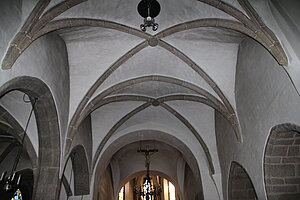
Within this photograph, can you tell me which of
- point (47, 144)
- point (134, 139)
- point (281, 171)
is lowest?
point (281, 171)

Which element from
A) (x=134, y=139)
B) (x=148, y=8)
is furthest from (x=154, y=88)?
(x=148, y=8)

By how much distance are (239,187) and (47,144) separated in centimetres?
605

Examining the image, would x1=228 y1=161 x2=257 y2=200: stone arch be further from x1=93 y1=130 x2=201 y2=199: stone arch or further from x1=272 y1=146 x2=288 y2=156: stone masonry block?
x1=272 y1=146 x2=288 y2=156: stone masonry block

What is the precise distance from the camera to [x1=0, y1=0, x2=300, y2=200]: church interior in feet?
20.5

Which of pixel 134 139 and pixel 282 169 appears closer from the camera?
pixel 282 169

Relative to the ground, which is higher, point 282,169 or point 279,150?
point 279,150

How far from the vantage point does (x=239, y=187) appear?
1041 centimetres

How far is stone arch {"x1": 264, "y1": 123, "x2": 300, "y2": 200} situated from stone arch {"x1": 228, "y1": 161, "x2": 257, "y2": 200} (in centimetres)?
257

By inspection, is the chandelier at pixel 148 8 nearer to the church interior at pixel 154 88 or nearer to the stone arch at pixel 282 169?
the church interior at pixel 154 88

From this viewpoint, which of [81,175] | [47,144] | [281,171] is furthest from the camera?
[81,175]

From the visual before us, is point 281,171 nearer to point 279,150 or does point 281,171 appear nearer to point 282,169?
point 282,169

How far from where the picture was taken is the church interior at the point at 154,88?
6254mm

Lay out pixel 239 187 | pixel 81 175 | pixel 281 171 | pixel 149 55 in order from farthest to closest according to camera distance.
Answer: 1. pixel 81 175
2. pixel 239 187
3. pixel 149 55
4. pixel 281 171

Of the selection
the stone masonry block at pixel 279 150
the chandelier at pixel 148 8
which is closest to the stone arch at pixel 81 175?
the chandelier at pixel 148 8
